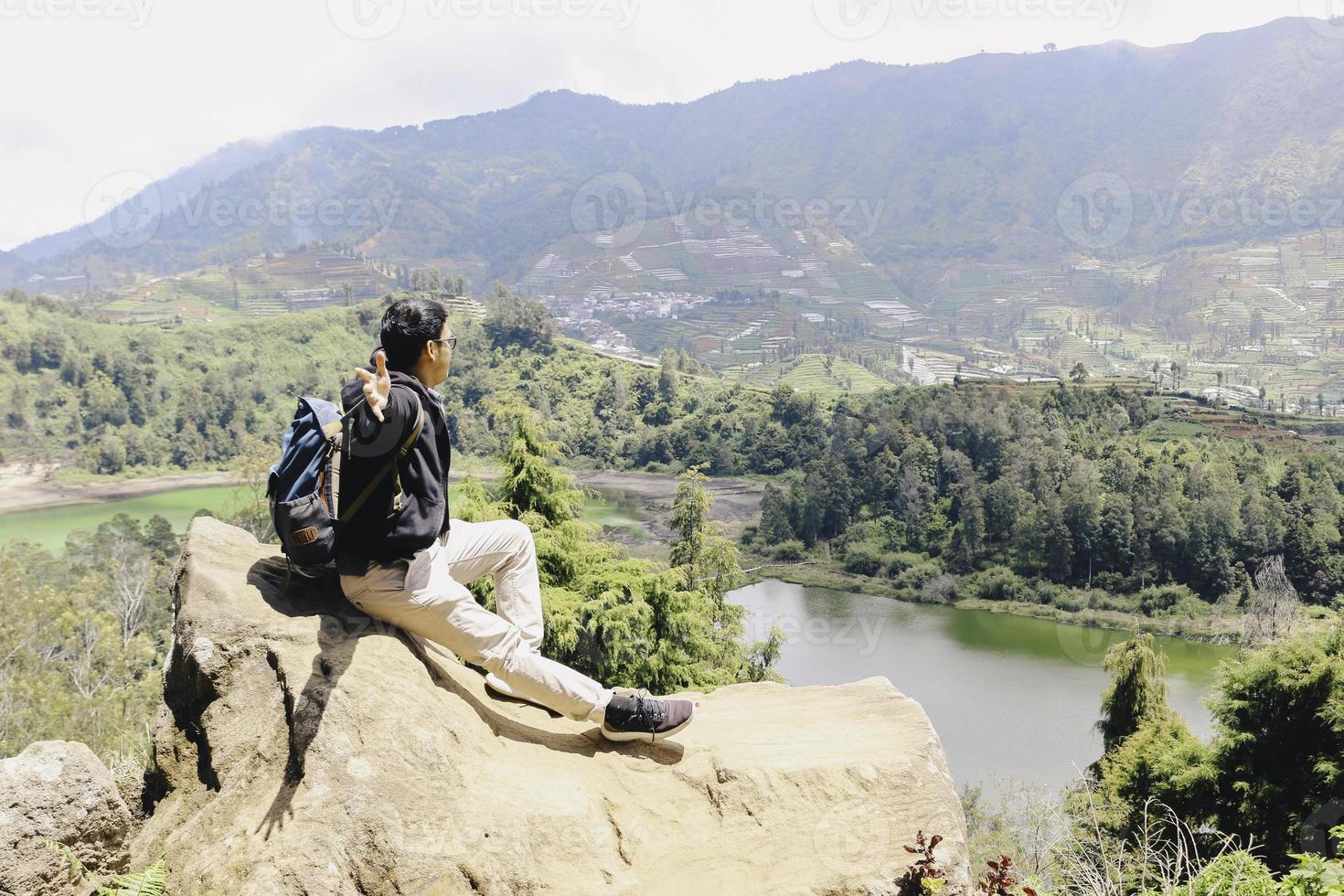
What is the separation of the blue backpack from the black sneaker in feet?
4.58

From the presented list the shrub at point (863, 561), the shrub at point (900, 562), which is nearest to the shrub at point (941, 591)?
the shrub at point (900, 562)

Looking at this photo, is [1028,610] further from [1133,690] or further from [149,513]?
[149,513]

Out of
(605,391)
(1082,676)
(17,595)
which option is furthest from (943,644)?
(605,391)

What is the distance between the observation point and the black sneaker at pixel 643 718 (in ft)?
14.1

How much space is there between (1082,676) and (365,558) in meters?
40.7

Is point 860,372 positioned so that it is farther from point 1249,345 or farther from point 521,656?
point 521,656

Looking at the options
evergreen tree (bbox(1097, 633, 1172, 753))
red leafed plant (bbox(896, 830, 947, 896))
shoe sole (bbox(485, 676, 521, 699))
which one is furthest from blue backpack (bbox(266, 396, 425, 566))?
evergreen tree (bbox(1097, 633, 1172, 753))

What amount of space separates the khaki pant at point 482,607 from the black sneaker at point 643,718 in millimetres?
66

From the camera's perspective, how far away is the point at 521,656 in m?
4.19

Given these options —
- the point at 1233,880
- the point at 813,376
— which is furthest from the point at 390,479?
the point at 813,376

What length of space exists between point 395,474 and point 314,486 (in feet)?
1.28

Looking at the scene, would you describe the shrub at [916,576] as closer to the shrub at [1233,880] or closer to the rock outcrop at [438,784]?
the shrub at [1233,880]

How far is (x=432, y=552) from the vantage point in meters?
4.08

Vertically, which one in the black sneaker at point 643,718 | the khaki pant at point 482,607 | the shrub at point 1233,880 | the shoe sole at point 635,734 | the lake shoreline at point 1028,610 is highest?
the khaki pant at point 482,607
